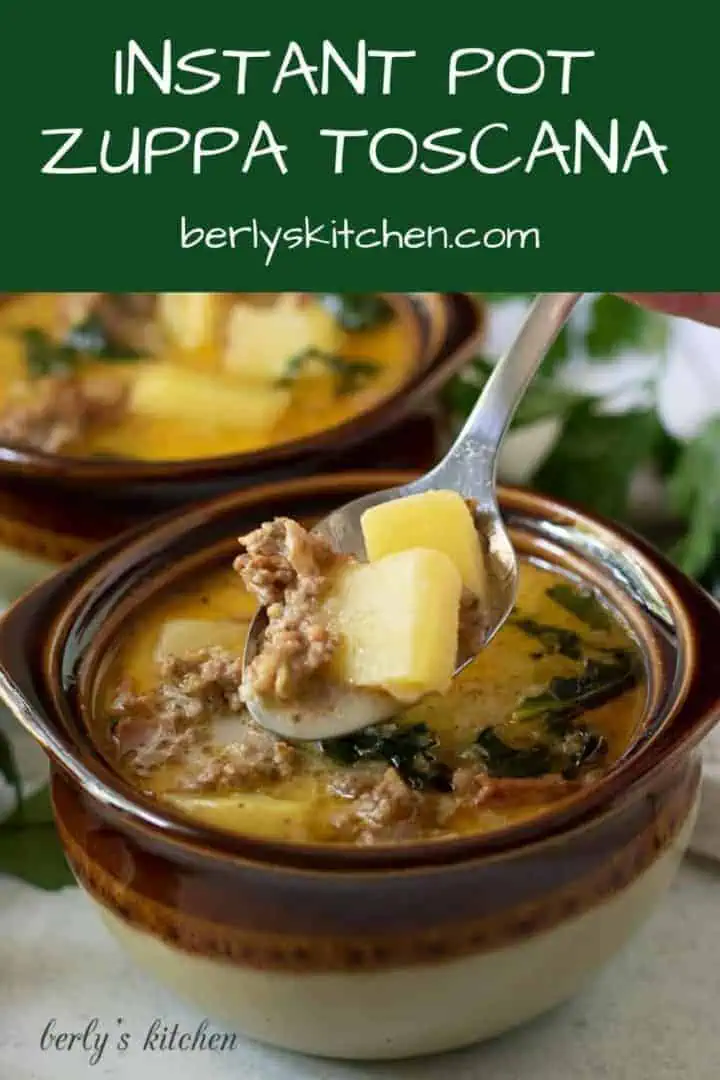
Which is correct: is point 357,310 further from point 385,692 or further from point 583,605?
point 385,692

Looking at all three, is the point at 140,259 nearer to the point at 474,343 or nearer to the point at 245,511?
the point at 245,511

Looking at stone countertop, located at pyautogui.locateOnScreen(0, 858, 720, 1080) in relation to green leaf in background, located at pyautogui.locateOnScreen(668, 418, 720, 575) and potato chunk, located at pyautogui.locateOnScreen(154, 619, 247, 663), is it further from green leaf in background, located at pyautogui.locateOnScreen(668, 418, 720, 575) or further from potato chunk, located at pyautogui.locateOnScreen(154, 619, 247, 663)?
green leaf in background, located at pyautogui.locateOnScreen(668, 418, 720, 575)

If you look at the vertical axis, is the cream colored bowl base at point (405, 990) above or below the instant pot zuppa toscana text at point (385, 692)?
below

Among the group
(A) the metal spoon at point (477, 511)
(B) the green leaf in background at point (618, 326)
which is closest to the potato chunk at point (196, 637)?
(A) the metal spoon at point (477, 511)

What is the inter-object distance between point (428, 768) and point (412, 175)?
821 mm

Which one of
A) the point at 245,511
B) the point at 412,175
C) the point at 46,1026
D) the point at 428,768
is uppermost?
the point at 412,175

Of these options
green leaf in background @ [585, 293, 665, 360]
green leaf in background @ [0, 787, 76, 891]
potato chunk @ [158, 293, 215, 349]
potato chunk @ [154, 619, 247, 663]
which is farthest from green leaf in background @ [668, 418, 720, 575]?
green leaf in background @ [0, 787, 76, 891]

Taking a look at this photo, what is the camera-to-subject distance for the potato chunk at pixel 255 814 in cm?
163

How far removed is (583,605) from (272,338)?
3.63 ft

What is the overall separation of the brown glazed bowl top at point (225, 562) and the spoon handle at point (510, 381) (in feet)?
0.32

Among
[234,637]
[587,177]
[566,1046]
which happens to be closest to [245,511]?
[234,637]

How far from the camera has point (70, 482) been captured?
2.38 metres

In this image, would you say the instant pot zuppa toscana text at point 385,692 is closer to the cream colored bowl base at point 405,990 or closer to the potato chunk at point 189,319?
the cream colored bowl base at point 405,990

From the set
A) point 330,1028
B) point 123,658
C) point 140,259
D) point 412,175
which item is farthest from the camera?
point 140,259
